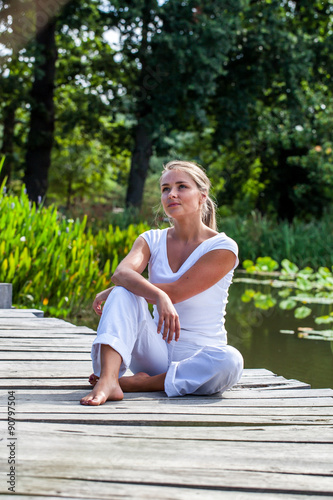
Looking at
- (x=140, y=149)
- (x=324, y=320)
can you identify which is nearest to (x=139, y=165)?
(x=140, y=149)

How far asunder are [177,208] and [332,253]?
912cm

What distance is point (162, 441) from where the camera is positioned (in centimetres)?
208

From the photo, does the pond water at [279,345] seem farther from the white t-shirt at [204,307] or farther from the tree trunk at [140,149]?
the tree trunk at [140,149]

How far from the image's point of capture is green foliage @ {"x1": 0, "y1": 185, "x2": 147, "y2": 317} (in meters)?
5.61

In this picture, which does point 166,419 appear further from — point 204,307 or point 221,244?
point 221,244

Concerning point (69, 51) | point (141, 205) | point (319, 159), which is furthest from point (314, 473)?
point (69, 51)

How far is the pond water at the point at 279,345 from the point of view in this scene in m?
4.44

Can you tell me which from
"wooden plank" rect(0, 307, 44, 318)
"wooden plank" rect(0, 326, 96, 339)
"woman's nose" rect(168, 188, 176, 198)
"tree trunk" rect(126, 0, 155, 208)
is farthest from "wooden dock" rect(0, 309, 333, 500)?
"tree trunk" rect(126, 0, 155, 208)

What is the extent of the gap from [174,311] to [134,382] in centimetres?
37

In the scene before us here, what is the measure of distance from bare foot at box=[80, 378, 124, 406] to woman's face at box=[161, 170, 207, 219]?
89 centimetres

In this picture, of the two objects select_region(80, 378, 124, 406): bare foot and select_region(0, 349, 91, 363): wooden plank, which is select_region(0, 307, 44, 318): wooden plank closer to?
select_region(0, 349, 91, 363): wooden plank

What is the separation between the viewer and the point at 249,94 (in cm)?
1655

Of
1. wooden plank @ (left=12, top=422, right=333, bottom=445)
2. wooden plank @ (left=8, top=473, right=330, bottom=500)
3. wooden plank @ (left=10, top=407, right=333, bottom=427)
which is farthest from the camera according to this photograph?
wooden plank @ (left=10, top=407, right=333, bottom=427)

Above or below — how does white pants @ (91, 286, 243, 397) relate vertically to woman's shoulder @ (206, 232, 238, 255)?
below
